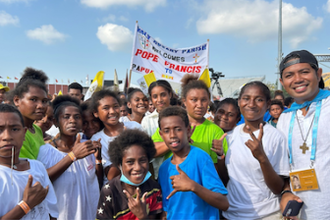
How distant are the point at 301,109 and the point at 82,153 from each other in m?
2.07

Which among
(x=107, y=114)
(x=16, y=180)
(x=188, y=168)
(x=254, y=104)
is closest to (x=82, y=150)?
(x=16, y=180)

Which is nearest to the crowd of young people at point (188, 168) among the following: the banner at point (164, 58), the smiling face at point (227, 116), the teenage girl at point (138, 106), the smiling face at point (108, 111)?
the smiling face at point (108, 111)

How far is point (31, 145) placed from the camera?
243 centimetres

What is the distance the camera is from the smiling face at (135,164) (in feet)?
6.63

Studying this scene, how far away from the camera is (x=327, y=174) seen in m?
1.94

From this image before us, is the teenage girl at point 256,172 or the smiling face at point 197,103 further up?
the smiling face at point 197,103

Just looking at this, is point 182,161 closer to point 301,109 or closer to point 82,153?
point 82,153

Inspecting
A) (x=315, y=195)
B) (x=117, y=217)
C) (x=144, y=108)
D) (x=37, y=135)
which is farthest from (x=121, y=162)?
(x=144, y=108)

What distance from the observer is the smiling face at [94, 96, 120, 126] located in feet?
10.2

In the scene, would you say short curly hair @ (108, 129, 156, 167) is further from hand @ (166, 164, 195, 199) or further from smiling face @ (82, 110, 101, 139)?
smiling face @ (82, 110, 101, 139)

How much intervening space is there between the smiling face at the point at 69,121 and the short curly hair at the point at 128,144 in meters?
0.74

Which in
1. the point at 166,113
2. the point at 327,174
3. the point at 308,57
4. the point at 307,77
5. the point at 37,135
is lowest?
the point at 327,174

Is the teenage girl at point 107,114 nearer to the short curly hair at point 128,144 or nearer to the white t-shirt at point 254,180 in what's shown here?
the short curly hair at point 128,144

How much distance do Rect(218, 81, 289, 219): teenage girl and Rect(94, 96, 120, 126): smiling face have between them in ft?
4.91
